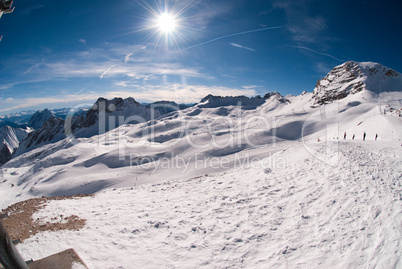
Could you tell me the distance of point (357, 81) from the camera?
4747 cm

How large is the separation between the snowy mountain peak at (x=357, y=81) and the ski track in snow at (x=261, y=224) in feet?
143

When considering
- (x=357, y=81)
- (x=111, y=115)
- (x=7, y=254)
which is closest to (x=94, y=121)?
(x=111, y=115)

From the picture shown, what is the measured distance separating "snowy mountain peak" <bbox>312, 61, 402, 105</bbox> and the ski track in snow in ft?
143

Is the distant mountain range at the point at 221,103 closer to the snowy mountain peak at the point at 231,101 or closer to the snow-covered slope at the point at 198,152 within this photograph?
the snowy mountain peak at the point at 231,101

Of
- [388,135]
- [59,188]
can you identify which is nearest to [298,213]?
[388,135]

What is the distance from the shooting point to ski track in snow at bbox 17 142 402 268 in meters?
6.26

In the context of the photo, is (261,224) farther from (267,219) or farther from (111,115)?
(111,115)

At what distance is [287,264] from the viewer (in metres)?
6.03

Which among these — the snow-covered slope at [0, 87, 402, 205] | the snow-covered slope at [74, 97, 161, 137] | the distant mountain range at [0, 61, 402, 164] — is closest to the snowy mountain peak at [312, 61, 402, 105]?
the distant mountain range at [0, 61, 402, 164]

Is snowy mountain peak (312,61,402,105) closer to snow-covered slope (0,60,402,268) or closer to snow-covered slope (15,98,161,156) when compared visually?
snow-covered slope (0,60,402,268)

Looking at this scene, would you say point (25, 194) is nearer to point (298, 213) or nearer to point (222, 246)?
point (222, 246)

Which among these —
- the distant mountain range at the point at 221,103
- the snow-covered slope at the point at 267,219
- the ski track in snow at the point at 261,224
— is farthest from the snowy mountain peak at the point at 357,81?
the ski track in snow at the point at 261,224

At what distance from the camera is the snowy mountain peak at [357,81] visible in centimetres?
4434

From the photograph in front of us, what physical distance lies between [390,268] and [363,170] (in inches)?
271
